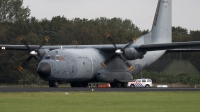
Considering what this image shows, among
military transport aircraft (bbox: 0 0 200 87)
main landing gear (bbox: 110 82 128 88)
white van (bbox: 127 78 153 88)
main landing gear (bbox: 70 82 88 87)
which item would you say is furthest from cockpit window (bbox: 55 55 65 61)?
white van (bbox: 127 78 153 88)

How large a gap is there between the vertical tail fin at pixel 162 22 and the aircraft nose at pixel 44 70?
13.4 meters

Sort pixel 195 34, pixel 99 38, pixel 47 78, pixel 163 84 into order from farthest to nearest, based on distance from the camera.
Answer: pixel 99 38 → pixel 195 34 → pixel 163 84 → pixel 47 78

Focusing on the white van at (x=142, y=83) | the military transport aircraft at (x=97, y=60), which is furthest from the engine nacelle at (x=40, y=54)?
the white van at (x=142, y=83)

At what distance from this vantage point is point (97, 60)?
47.0 metres

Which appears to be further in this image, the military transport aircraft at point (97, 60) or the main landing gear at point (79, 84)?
the main landing gear at point (79, 84)

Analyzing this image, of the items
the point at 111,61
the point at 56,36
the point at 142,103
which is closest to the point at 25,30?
the point at 56,36

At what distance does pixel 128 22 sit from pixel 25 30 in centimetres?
5504

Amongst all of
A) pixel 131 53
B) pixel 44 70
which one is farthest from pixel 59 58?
pixel 131 53

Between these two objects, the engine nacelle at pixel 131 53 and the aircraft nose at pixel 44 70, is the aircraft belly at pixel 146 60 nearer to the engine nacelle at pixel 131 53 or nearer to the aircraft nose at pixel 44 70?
the engine nacelle at pixel 131 53

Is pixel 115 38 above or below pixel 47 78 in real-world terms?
above

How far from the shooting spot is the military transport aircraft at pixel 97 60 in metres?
42.9

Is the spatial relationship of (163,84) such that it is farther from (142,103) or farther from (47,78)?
(142,103)

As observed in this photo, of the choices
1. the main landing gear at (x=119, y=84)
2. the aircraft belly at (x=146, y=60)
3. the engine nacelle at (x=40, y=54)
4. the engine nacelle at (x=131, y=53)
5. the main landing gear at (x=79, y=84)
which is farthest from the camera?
the aircraft belly at (x=146, y=60)

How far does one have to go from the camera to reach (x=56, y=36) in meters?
74.2
